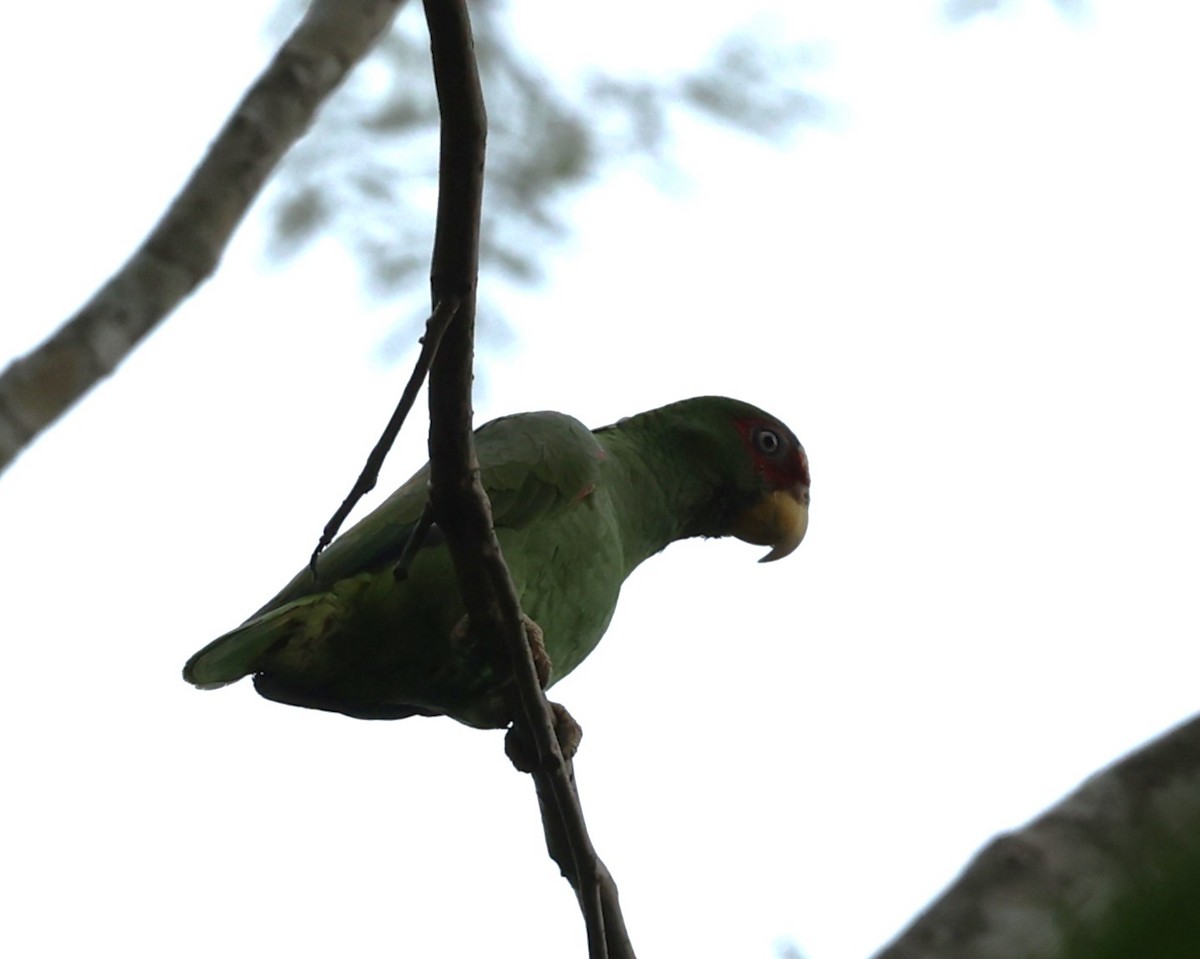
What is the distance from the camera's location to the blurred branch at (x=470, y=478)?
91.8 inches

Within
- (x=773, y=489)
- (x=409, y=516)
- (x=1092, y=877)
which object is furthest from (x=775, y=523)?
(x=1092, y=877)

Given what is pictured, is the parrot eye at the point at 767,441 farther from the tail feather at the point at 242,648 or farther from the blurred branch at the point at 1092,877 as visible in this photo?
the blurred branch at the point at 1092,877

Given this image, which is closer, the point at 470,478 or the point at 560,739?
the point at 470,478

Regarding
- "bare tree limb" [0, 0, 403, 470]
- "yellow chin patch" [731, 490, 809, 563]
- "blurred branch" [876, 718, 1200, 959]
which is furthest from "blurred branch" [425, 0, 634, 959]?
"yellow chin patch" [731, 490, 809, 563]

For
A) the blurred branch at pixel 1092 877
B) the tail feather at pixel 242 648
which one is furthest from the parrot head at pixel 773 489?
the blurred branch at pixel 1092 877

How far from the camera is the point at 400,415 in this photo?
2398 mm

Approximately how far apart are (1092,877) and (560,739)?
2284 mm

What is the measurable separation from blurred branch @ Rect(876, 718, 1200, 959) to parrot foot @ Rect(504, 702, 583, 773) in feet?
6.18

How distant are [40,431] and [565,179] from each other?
291 centimetres

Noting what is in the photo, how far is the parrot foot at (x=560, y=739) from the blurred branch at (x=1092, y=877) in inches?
74.2

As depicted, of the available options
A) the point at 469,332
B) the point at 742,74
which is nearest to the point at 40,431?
the point at 469,332

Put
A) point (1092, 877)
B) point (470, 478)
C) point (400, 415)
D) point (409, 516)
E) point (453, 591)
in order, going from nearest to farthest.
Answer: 1. point (1092, 877)
2. point (400, 415)
3. point (470, 478)
4. point (453, 591)
5. point (409, 516)

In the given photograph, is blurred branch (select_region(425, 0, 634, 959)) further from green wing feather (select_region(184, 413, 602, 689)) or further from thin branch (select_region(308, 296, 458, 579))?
green wing feather (select_region(184, 413, 602, 689))

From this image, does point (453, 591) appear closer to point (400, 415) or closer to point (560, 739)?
point (560, 739)
